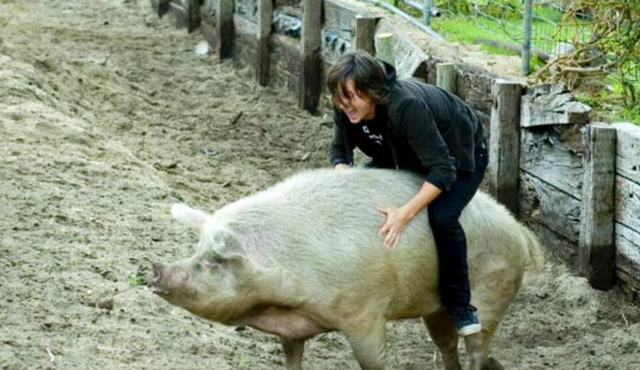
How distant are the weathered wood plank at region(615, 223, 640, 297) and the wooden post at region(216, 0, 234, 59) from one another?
29.0ft

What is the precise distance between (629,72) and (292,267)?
13.6 feet

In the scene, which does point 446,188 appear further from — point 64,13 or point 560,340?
point 64,13

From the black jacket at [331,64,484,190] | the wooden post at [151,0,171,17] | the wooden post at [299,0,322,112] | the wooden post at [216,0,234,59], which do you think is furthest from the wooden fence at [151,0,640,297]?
the wooden post at [151,0,171,17]

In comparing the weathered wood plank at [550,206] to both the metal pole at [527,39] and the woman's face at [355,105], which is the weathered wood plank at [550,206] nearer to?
the metal pole at [527,39]

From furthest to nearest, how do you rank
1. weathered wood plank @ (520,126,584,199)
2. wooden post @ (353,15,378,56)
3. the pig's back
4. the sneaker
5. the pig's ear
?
wooden post @ (353,15,378,56) → weathered wood plank @ (520,126,584,199) → the sneaker → the pig's ear → the pig's back

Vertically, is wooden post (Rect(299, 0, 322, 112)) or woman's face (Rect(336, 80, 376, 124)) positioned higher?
woman's face (Rect(336, 80, 376, 124))

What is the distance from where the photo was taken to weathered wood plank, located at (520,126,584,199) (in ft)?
26.9

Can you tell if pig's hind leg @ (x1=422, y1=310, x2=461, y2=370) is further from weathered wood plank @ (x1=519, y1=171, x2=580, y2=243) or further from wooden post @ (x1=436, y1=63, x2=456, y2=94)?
wooden post @ (x1=436, y1=63, x2=456, y2=94)

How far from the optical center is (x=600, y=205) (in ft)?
25.3

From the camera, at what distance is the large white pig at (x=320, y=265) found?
5426 millimetres

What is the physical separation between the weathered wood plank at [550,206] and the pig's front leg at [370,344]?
2.65 metres

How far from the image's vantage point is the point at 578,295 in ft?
25.6

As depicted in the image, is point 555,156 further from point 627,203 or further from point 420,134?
point 420,134

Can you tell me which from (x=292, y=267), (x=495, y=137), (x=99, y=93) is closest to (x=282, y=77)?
(x=99, y=93)
